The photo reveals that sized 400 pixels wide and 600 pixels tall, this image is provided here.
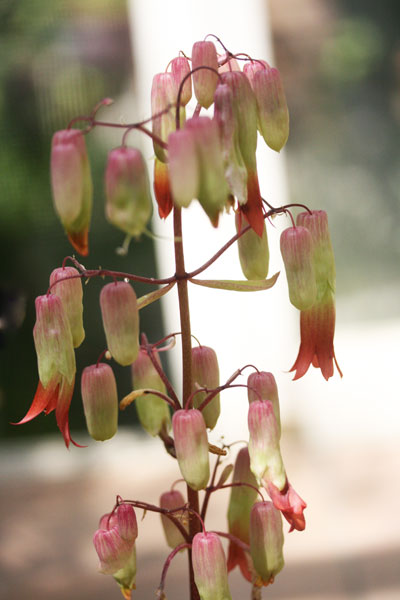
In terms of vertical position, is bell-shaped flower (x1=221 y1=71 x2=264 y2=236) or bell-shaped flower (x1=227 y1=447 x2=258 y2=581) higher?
bell-shaped flower (x1=221 y1=71 x2=264 y2=236)

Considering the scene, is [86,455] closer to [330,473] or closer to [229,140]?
[330,473]

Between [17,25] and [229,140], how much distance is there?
2.09m

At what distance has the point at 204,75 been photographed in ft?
1.94

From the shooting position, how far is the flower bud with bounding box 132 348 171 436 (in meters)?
0.70

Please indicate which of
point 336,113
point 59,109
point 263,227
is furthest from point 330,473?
point 263,227

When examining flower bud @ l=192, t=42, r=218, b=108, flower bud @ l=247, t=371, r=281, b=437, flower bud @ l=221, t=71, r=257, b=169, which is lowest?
flower bud @ l=247, t=371, r=281, b=437

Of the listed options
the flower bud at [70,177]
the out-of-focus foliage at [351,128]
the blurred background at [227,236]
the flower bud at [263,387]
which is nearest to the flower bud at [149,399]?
the flower bud at [263,387]

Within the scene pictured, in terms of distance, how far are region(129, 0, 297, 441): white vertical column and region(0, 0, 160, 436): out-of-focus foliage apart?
2.6 inches

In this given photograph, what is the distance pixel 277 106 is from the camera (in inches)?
22.8

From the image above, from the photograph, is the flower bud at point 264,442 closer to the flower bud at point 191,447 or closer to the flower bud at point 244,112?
the flower bud at point 191,447

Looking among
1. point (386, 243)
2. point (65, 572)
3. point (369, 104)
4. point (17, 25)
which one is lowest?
point (65, 572)

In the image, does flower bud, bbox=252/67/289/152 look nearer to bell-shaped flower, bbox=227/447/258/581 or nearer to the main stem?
the main stem

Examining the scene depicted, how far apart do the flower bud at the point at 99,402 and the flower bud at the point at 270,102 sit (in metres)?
0.23

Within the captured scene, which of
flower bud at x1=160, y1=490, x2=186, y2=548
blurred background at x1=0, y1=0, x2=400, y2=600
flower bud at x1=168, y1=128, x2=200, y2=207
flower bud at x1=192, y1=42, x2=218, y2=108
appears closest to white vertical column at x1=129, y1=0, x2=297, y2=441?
blurred background at x1=0, y1=0, x2=400, y2=600
